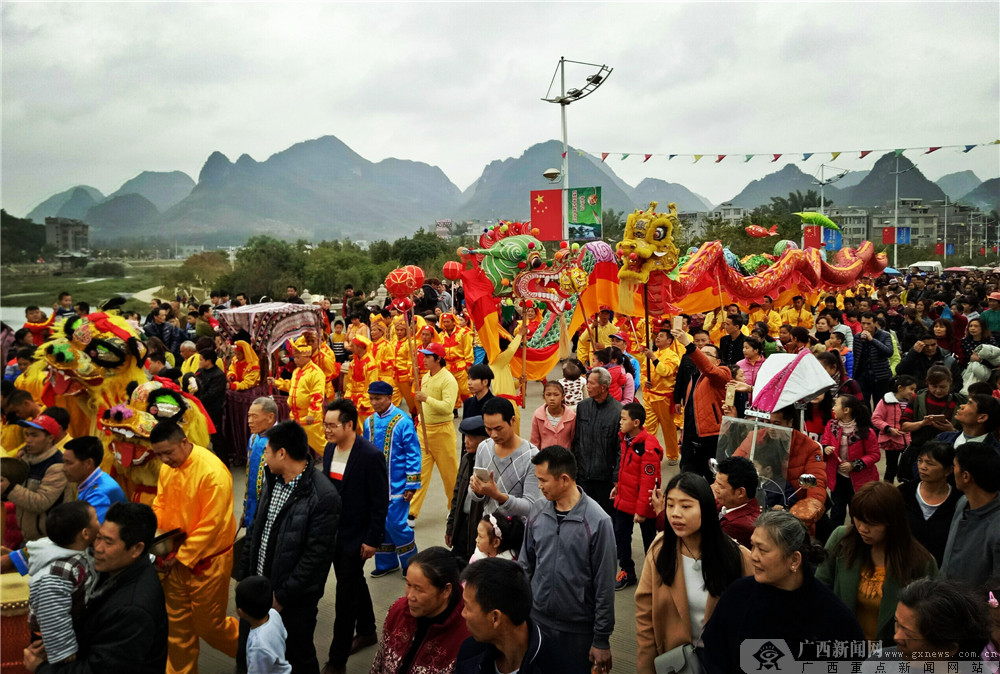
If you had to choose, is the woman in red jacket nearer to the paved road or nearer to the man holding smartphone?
the paved road

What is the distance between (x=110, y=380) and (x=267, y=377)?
2891 millimetres

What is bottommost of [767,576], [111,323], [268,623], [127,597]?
[268,623]

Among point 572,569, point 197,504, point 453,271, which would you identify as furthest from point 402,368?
point 572,569

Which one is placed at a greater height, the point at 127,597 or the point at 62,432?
the point at 62,432

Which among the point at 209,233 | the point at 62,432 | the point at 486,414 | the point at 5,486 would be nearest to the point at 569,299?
the point at 486,414

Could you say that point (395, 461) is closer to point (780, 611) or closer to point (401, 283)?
point (401, 283)

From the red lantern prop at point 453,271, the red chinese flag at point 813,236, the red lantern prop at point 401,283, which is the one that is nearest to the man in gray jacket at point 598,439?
the red lantern prop at point 401,283

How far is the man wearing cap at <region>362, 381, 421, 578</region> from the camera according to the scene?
5.24 m

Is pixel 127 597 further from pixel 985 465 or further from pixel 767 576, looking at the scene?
pixel 985 465

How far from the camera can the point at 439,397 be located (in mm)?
6305

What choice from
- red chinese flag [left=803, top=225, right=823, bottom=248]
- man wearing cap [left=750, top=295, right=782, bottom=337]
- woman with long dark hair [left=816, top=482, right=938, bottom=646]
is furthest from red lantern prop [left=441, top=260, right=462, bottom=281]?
red chinese flag [left=803, top=225, right=823, bottom=248]

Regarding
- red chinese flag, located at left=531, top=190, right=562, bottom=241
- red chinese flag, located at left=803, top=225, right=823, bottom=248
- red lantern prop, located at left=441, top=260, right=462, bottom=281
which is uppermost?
red chinese flag, located at left=531, top=190, right=562, bottom=241

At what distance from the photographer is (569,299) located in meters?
9.03

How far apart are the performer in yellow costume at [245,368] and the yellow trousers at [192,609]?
484cm
